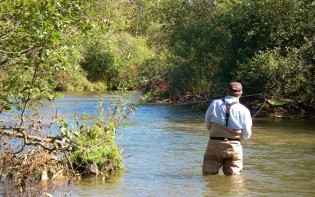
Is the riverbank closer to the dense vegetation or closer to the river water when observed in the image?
the dense vegetation

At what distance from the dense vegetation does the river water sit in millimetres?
969

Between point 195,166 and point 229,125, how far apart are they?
3.19 metres

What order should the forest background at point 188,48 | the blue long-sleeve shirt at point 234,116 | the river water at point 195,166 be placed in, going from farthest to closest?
the river water at point 195,166 → the blue long-sleeve shirt at point 234,116 → the forest background at point 188,48

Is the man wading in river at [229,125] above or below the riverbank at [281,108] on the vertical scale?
above

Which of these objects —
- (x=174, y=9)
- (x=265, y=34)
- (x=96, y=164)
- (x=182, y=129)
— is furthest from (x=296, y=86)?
(x=174, y=9)

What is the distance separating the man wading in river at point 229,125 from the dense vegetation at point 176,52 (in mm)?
1802

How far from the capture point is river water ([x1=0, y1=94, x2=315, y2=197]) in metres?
10.7

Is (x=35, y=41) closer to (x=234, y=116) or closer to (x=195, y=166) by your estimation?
(x=234, y=116)

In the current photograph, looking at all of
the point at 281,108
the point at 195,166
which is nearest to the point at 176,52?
the point at 281,108

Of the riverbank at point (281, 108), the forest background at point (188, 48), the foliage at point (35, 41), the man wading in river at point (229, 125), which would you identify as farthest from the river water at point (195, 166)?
→ the riverbank at point (281, 108)

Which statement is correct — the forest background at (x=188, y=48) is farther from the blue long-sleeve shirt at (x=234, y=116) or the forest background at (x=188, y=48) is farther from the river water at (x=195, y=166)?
the blue long-sleeve shirt at (x=234, y=116)

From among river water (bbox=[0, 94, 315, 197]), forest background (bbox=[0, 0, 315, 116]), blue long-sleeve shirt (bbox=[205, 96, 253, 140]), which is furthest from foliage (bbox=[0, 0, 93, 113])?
blue long-sleeve shirt (bbox=[205, 96, 253, 140])

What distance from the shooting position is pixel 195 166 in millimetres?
13469

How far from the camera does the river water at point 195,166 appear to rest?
10688mm
